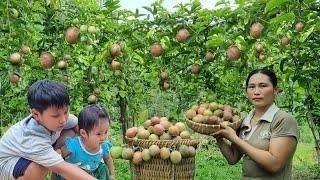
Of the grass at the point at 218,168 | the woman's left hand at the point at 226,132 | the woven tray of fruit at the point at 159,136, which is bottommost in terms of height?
the grass at the point at 218,168

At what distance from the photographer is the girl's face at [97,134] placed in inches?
98.5

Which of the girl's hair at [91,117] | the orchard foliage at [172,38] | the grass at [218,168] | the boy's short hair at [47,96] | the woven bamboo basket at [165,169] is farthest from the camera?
the grass at [218,168]

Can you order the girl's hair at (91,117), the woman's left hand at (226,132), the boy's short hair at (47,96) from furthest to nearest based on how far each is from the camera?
the woman's left hand at (226,132), the girl's hair at (91,117), the boy's short hair at (47,96)

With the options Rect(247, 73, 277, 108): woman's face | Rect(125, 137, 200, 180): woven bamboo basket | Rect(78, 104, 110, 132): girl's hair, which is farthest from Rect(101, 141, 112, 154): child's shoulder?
Rect(247, 73, 277, 108): woman's face

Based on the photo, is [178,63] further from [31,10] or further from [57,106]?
[57,106]

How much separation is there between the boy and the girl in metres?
0.18

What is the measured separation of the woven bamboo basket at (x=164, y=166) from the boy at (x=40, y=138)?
628 mm

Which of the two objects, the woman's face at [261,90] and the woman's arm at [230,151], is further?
the woman's arm at [230,151]

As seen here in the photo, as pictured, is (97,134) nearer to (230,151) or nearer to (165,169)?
(165,169)

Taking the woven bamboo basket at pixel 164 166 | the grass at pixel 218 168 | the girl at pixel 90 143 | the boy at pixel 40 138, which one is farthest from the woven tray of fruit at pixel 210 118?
the grass at pixel 218 168

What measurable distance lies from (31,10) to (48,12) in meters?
0.15

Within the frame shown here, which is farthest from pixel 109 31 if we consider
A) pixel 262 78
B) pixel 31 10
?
pixel 262 78

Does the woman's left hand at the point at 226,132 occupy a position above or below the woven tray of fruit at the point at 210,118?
below

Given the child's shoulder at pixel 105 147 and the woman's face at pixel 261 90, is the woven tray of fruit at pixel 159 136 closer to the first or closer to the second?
the child's shoulder at pixel 105 147
